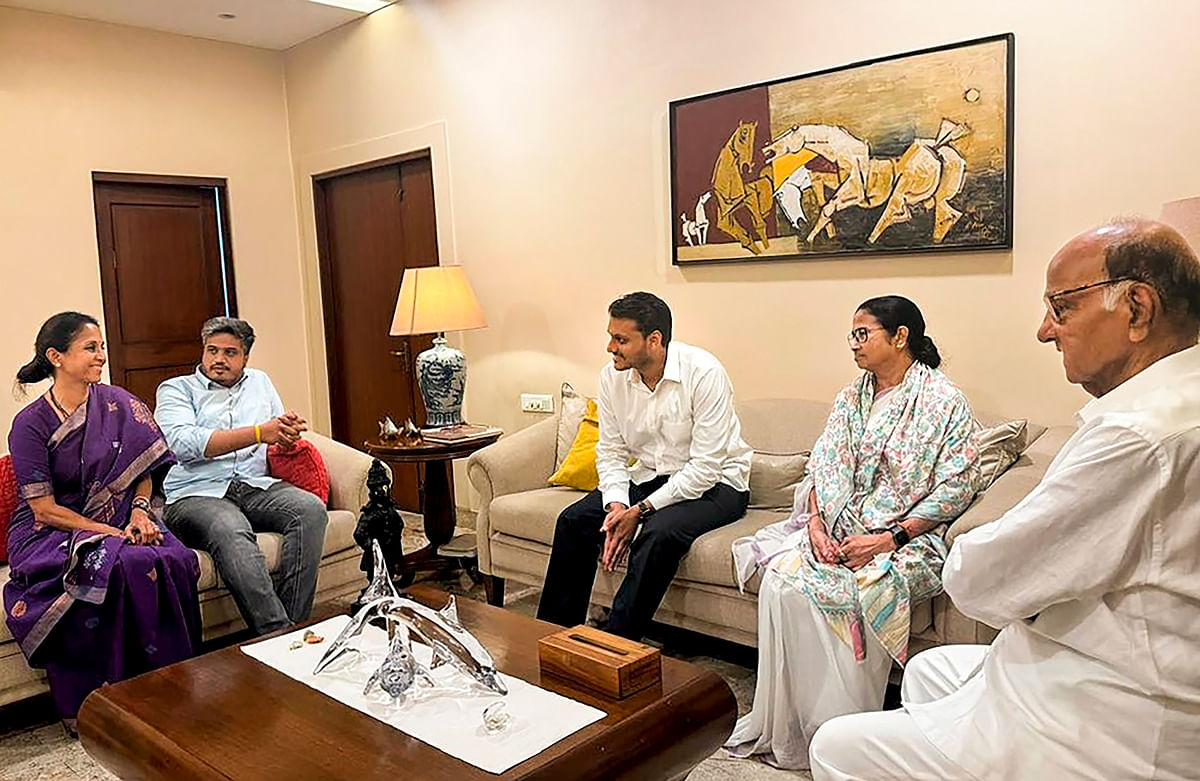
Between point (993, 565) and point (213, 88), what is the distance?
202 inches

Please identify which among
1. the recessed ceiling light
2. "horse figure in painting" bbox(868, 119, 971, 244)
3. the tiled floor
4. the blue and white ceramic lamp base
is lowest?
the tiled floor

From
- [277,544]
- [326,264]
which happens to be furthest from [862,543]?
[326,264]

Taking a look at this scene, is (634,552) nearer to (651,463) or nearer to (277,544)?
(651,463)

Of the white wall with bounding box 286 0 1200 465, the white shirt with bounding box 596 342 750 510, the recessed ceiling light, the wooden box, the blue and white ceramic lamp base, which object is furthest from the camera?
the recessed ceiling light

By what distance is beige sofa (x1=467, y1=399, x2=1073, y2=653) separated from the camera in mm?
2514

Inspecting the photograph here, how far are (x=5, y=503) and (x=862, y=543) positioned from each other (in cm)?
257

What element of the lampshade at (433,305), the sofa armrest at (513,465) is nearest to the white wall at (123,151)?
the lampshade at (433,305)

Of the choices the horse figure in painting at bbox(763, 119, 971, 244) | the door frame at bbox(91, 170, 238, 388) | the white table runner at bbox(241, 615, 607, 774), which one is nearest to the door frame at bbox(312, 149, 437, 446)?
the door frame at bbox(91, 170, 238, 388)

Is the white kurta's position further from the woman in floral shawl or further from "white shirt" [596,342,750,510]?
"white shirt" [596,342,750,510]

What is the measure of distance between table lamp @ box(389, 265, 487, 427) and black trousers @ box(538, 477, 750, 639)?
3.62 feet

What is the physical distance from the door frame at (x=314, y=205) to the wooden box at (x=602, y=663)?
10.2 ft

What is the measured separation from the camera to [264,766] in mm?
1721

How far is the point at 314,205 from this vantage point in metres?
5.67

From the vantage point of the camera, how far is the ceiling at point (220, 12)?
15.5 ft
